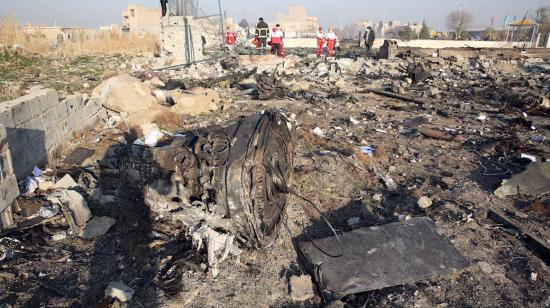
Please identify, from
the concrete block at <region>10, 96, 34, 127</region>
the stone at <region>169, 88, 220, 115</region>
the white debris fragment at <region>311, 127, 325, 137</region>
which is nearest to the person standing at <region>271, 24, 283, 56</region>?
the stone at <region>169, 88, 220, 115</region>

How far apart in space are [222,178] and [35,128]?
3390 millimetres

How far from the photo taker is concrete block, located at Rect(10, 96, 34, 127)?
13.4 feet

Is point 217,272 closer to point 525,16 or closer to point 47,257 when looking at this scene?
point 47,257

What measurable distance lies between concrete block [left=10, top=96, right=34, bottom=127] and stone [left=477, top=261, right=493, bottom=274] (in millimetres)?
5202

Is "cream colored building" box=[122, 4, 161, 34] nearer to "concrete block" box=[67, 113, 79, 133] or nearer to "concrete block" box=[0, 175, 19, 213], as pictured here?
"concrete block" box=[67, 113, 79, 133]

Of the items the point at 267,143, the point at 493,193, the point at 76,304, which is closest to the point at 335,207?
the point at 267,143

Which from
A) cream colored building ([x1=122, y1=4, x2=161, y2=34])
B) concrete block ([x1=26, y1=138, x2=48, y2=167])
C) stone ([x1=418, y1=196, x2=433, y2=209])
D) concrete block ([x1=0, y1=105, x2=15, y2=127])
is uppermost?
cream colored building ([x1=122, y1=4, x2=161, y2=34])

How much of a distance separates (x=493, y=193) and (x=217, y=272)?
134 inches

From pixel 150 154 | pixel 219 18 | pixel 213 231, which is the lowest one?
pixel 213 231

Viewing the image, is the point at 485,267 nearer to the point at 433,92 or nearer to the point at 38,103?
the point at 38,103

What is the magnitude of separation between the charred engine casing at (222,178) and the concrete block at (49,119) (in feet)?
7.80

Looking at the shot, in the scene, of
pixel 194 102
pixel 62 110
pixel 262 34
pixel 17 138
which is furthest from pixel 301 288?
pixel 262 34

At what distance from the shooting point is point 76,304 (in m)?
2.53

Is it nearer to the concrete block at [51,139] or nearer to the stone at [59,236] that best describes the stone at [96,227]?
the stone at [59,236]
